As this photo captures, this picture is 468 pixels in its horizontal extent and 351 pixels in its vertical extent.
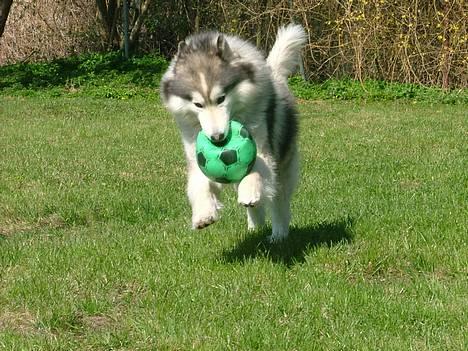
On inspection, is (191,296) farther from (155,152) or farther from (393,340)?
(155,152)

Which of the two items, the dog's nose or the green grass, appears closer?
the dog's nose

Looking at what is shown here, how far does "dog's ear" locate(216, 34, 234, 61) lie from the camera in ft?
15.1

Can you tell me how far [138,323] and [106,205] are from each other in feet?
9.89

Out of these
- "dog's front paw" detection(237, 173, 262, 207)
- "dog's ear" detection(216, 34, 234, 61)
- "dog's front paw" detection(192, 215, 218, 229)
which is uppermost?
"dog's ear" detection(216, 34, 234, 61)

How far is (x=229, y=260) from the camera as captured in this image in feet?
15.7

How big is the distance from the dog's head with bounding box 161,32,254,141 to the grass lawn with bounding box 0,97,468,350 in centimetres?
92

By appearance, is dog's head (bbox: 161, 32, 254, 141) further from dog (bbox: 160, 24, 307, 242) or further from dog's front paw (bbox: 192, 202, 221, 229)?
dog's front paw (bbox: 192, 202, 221, 229)

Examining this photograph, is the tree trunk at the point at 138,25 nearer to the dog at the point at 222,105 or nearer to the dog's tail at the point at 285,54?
the dog's tail at the point at 285,54

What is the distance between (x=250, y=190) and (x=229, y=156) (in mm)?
250

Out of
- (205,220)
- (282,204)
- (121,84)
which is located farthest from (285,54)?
(121,84)

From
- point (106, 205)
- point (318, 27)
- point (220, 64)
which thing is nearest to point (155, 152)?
point (106, 205)

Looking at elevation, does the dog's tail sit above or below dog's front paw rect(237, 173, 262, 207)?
above

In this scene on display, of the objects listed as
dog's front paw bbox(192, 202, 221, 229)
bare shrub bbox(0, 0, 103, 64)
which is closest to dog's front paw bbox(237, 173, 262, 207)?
dog's front paw bbox(192, 202, 221, 229)

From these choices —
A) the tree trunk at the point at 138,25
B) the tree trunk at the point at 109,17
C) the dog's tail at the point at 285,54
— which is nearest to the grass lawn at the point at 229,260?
the dog's tail at the point at 285,54
